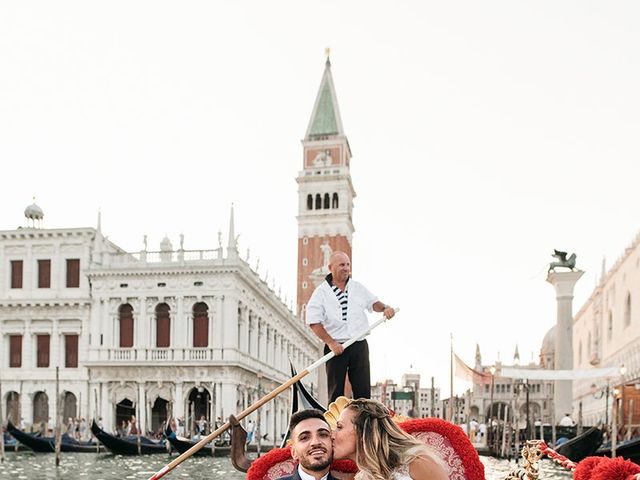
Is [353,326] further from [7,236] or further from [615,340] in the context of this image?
[615,340]

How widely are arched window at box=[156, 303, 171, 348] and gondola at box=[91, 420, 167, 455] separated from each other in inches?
203

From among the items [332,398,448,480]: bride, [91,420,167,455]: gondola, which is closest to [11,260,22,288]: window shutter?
[91,420,167,455]: gondola

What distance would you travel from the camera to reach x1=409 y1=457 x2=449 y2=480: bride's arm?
2311 mm

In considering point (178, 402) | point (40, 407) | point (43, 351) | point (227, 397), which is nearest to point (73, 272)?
point (43, 351)

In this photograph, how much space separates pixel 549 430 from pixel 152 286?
39.2ft

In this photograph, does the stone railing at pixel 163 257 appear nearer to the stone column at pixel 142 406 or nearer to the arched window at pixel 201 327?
the arched window at pixel 201 327

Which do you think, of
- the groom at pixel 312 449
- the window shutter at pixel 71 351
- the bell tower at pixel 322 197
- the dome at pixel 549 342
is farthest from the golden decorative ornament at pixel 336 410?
the dome at pixel 549 342

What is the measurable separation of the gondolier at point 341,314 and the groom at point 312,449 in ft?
4.06

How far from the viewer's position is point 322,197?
38594mm

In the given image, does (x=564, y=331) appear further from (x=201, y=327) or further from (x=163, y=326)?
(x=163, y=326)

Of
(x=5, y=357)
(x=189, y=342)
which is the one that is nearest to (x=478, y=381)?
(x=189, y=342)

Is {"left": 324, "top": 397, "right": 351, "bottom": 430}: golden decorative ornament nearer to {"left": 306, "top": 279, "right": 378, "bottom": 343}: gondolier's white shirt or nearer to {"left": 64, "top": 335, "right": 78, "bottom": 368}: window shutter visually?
{"left": 306, "top": 279, "right": 378, "bottom": 343}: gondolier's white shirt

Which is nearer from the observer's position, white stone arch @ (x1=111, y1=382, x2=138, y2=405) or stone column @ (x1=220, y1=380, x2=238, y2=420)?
stone column @ (x1=220, y1=380, x2=238, y2=420)

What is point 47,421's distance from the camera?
23.5 metres
